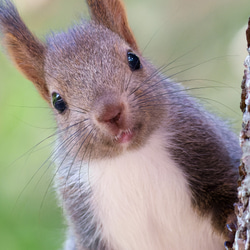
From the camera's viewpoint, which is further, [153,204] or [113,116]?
[153,204]

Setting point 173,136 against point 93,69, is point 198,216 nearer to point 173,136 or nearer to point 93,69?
point 173,136

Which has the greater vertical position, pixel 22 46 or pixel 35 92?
pixel 22 46

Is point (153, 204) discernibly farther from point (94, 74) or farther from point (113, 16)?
point (113, 16)

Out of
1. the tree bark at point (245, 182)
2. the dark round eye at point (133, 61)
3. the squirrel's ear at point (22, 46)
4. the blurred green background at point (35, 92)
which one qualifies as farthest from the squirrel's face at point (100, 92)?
the blurred green background at point (35, 92)

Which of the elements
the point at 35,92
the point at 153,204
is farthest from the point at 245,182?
the point at 35,92

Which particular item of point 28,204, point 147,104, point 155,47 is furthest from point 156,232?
point 155,47

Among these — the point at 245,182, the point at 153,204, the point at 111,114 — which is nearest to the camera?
the point at 245,182

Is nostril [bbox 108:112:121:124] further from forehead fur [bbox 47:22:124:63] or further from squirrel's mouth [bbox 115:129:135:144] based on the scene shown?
forehead fur [bbox 47:22:124:63]
